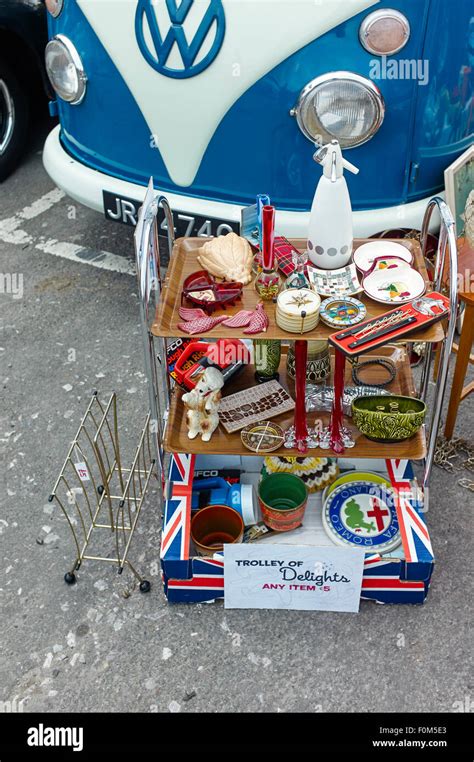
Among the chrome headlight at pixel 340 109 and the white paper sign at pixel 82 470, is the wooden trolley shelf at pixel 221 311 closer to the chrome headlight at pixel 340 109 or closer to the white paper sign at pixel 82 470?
the white paper sign at pixel 82 470

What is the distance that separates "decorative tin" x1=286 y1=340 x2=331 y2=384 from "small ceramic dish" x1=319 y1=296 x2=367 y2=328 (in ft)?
1.22

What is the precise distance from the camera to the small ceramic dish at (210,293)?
7.97 feet

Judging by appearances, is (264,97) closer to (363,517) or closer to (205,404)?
(205,404)

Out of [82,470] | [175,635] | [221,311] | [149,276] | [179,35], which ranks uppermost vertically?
[179,35]

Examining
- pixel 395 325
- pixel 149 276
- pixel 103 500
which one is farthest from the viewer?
pixel 103 500

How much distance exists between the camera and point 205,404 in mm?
2584

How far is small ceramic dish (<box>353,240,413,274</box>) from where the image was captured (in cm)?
254

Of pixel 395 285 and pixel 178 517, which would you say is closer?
pixel 395 285

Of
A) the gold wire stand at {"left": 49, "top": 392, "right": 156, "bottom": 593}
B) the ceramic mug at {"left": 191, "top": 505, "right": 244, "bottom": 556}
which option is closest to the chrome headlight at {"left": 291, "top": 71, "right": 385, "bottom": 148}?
the gold wire stand at {"left": 49, "top": 392, "right": 156, "bottom": 593}

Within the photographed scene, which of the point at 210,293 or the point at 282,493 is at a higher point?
the point at 210,293

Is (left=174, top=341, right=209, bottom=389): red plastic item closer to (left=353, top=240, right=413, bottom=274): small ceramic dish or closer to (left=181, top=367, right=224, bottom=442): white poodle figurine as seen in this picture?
(left=181, top=367, right=224, bottom=442): white poodle figurine

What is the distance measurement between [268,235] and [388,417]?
742mm

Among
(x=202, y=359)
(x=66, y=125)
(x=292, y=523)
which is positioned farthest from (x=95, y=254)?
(x=292, y=523)

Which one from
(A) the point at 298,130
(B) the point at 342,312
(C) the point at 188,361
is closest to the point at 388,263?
(B) the point at 342,312
